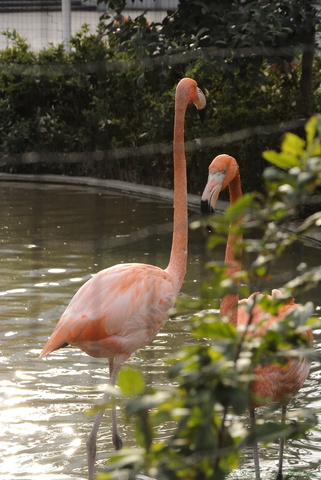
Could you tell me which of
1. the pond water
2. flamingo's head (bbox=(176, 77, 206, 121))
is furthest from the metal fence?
flamingo's head (bbox=(176, 77, 206, 121))

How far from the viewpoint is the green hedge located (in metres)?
8.64

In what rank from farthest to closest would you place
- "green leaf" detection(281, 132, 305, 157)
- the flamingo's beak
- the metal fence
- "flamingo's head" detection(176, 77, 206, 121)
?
the metal fence < "flamingo's head" detection(176, 77, 206, 121) < the flamingo's beak < "green leaf" detection(281, 132, 305, 157)

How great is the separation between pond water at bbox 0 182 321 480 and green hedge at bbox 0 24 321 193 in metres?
0.71

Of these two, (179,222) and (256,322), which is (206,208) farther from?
(179,222)

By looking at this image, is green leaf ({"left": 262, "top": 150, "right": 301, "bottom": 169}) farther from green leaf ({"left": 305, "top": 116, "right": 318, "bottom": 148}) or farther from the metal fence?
the metal fence

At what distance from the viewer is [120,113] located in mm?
10820

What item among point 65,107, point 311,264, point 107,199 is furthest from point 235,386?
point 65,107

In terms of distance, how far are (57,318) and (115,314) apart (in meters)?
2.14

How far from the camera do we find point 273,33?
675 cm

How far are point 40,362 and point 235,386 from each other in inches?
146

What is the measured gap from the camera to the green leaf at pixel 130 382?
2.74ft

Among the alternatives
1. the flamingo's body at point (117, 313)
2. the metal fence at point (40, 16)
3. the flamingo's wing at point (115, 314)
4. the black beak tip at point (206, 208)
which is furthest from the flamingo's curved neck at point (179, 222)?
the metal fence at point (40, 16)

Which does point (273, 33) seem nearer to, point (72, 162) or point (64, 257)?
point (64, 257)

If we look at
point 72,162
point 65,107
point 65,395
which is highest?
point 65,107
